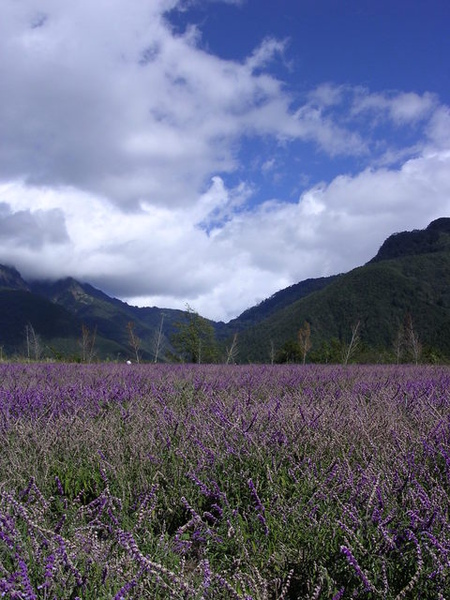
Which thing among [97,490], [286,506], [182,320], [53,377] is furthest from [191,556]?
[182,320]

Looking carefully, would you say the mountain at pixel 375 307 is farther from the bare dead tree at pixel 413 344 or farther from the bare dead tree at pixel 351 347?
the bare dead tree at pixel 351 347

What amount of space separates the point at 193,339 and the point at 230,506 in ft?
123

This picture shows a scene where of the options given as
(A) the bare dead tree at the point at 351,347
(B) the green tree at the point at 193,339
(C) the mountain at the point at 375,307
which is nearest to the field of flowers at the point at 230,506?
(A) the bare dead tree at the point at 351,347

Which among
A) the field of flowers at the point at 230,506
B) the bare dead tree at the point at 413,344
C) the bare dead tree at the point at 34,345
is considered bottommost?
the field of flowers at the point at 230,506

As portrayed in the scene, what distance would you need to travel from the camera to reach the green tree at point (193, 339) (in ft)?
129

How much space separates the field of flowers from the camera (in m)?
1.59

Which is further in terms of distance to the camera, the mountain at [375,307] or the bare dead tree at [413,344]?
the mountain at [375,307]

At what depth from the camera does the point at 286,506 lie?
86.8 inches

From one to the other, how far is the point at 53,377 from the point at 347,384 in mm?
4634

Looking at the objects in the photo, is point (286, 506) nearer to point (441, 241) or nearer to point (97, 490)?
point (97, 490)

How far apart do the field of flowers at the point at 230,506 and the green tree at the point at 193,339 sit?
35259 millimetres

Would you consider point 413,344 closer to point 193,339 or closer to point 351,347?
point 351,347

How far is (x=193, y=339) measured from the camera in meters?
39.9

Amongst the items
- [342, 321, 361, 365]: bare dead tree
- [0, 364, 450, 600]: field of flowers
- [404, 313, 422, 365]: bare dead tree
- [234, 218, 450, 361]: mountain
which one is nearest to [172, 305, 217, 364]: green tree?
[342, 321, 361, 365]: bare dead tree
